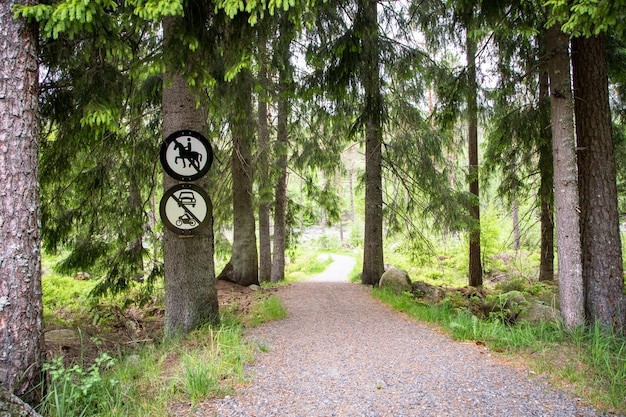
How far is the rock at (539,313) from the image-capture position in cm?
541

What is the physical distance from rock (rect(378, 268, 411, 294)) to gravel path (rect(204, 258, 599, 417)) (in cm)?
295

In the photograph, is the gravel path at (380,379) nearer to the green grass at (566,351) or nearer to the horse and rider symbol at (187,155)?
the green grass at (566,351)

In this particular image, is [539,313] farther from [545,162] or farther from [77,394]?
[77,394]

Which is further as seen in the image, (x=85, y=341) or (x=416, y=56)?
(x=416, y=56)

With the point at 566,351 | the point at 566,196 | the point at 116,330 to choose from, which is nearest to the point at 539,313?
the point at 566,351

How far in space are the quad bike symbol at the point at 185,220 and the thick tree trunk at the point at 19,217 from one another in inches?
76.1

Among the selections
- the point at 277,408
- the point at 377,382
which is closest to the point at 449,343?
the point at 377,382

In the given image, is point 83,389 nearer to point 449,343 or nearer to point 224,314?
point 224,314

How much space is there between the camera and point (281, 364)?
4082mm

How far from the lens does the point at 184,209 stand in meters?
4.92

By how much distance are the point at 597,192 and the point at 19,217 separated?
6633 millimetres

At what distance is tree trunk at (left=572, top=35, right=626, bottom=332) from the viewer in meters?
5.18

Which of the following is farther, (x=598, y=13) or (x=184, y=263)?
(x=184, y=263)

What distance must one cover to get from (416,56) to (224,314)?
22.1 feet
